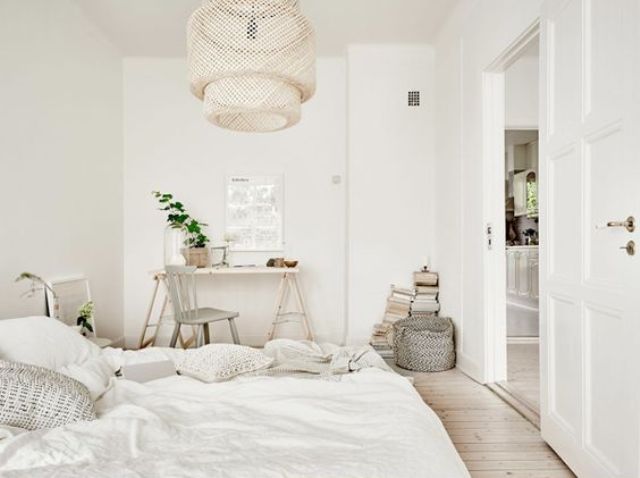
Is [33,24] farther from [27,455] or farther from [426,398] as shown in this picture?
[426,398]

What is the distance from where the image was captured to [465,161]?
344 centimetres

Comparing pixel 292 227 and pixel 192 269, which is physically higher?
pixel 292 227

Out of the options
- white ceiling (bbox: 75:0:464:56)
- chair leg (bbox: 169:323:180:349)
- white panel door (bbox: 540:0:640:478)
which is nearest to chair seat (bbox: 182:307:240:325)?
chair leg (bbox: 169:323:180:349)

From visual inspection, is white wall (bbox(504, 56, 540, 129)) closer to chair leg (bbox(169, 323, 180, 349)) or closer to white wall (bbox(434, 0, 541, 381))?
white wall (bbox(434, 0, 541, 381))

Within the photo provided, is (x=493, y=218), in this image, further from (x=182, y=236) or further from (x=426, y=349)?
(x=182, y=236)

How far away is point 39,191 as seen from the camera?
3.05 m

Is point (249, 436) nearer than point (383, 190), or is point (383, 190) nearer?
point (249, 436)

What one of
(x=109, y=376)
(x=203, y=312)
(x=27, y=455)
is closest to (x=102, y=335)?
(x=203, y=312)

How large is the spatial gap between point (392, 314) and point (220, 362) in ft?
7.61

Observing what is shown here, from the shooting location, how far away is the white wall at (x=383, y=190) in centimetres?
416

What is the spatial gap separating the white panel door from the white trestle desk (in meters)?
2.35

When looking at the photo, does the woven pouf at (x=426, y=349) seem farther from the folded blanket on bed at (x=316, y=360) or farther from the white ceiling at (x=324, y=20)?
the white ceiling at (x=324, y=20)

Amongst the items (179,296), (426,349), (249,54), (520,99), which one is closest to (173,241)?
(179,296)

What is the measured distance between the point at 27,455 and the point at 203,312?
8.38 feet
